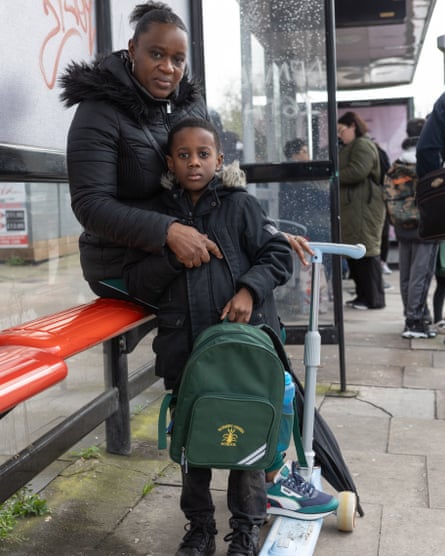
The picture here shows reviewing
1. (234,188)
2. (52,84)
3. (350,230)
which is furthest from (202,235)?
(350,230)

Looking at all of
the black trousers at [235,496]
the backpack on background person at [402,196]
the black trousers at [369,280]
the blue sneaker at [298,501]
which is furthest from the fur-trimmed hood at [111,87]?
the black trousers at [369,280]

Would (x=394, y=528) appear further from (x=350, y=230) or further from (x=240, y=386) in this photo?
(x=350, y=230)

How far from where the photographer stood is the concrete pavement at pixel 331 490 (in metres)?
3.12

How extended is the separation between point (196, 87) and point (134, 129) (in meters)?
0.47

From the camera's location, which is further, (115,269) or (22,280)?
(22,280)

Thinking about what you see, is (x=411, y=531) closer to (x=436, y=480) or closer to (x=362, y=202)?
(x=436, y=480)

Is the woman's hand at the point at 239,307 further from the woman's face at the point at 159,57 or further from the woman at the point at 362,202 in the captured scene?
the woman at the point at 362,202

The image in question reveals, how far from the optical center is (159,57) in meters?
3.02

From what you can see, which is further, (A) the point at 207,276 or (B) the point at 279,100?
(B) the point at 279,100

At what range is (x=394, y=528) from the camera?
10.6 feet

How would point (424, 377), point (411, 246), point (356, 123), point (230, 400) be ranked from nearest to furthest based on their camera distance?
point (230, 400), point (424, 377), point (411, 246), point (356, 123)

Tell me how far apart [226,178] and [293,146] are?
8.23 ft

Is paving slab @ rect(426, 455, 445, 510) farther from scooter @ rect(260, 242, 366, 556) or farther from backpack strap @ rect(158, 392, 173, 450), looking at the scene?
backpack strap @ rect(158, 392, 173, 450)

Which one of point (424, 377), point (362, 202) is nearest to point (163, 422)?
point (424, 377)
